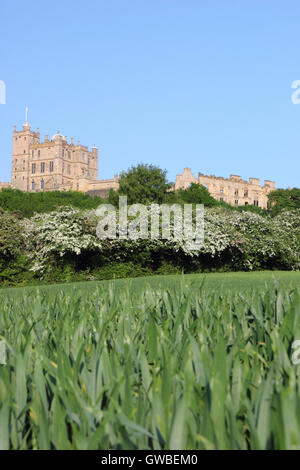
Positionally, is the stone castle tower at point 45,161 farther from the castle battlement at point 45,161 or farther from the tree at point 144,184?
the tree at point 144,184

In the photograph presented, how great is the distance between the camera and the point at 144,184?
1949 inches

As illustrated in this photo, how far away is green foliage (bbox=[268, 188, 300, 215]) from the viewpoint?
267 feet

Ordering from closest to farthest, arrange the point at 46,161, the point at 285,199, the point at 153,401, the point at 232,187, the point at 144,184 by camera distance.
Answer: the point at 153,401
the point at 144,184
the point at 285,199
the point at 232,187
the point at 46,161

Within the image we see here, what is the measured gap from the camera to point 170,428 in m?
1.27

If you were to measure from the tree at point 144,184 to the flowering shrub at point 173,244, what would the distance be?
1985cm

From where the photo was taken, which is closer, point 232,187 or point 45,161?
point 232,187

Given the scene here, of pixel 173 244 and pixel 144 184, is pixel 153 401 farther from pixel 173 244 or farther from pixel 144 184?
pixel 144 184

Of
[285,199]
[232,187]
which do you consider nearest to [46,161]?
[232,187]

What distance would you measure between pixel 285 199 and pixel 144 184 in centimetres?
4043

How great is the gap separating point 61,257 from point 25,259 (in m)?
1.77

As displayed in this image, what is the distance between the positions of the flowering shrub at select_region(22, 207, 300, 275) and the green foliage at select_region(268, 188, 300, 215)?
53.3 metres

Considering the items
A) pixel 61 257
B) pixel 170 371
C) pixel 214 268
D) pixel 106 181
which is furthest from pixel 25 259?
pixel 106 181

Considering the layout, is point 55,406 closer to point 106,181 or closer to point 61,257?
point 61,257

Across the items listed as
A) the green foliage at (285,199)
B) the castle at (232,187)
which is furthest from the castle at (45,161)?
the green foliage at (285,199)
